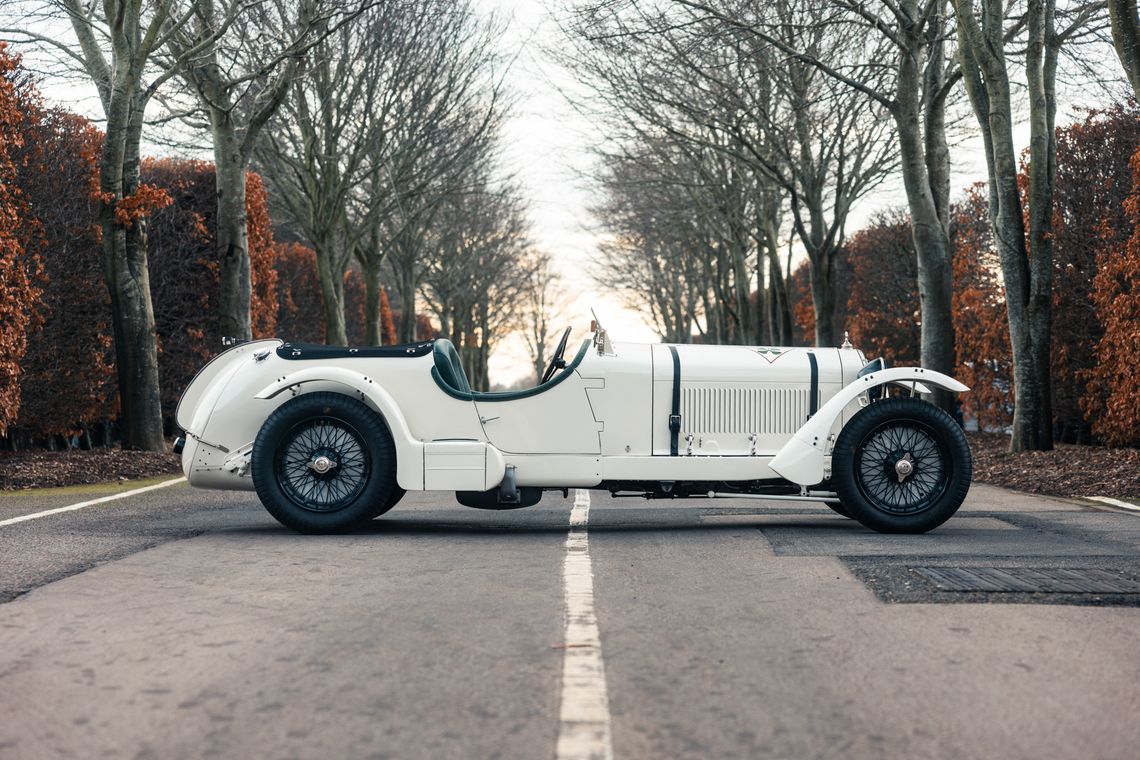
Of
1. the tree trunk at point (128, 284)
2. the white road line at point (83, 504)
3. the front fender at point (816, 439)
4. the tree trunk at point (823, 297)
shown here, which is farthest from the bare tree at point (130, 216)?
the tree trunk at point (823, 297)

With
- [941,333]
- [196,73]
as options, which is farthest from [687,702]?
[196,73]

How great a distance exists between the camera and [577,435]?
8.42 metres

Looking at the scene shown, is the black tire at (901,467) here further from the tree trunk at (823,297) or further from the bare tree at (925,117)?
the tree trunk at (823,297)

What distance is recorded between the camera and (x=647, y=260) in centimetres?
5344

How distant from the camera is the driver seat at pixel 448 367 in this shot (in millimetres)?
8586

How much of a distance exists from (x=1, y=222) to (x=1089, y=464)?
11.4 m

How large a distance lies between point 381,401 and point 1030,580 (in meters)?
4.15

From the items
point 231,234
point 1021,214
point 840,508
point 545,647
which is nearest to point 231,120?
point 231,234

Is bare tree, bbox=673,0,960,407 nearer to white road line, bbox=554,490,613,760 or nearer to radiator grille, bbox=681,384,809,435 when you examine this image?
radiator grille, bbox=681,384,809,435

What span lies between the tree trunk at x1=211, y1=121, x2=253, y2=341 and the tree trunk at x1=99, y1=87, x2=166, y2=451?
8.24 feet

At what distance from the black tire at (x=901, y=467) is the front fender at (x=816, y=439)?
0.36 feet

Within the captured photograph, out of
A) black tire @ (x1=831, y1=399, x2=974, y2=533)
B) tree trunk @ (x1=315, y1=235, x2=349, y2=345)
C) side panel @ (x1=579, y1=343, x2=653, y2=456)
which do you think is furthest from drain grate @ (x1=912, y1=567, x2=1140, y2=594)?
tree trunk @ (x1=315, y1=235, x2=349, y2=345)

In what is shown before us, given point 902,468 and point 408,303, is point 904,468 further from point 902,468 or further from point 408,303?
point 408,303

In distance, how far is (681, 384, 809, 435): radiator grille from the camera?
859 centimetres
